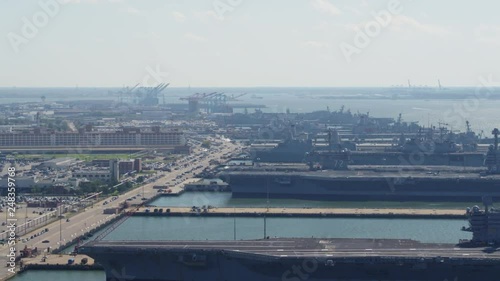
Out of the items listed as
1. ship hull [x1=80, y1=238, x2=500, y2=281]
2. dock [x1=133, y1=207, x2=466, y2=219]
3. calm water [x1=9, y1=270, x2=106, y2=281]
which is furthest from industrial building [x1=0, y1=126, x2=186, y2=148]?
ship hull [x1=80, y1=238, x2=500, y2=281]

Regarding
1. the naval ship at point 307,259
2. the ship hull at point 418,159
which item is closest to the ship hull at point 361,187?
the ship hull at point 418,159

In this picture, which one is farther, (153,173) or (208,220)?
(153,173)

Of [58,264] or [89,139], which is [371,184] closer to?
[58,264]

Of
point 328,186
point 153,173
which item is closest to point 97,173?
point 153,173

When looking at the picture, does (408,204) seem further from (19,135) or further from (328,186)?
(19,135)

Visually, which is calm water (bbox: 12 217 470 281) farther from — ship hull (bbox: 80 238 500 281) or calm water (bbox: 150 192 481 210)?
ship hull (bbox: 80 238 500 281)
